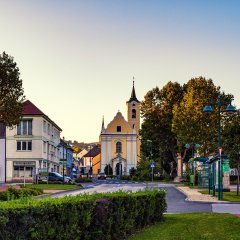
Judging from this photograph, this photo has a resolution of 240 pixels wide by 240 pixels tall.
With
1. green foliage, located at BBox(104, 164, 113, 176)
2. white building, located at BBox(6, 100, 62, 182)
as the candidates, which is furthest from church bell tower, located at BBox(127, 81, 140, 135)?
white building, located at BBox(6, 100, 62, 182)

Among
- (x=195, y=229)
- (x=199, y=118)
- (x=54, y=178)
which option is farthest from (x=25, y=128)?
(x=195, y=229)

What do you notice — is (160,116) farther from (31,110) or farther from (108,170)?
(108,170)

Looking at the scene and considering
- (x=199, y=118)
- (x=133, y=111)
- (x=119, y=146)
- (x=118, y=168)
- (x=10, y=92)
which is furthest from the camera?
(x=133, y=111)

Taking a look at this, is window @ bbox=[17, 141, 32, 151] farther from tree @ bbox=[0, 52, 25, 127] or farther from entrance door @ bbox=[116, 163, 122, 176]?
entrance door @ bbox=[116, 163, 122, 176]

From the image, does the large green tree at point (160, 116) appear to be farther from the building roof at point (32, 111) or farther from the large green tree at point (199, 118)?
the building roof at point (32, 111)

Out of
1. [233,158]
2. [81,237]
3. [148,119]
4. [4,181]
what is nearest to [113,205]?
[81,237]

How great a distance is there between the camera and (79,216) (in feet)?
37.3

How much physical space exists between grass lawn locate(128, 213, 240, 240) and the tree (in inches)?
1312

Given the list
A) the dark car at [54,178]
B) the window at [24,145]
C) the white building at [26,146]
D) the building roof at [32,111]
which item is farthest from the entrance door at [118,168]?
the dark car at [54,178]

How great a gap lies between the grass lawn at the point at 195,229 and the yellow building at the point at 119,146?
10316 centimetres

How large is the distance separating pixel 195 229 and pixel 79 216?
4.75 m

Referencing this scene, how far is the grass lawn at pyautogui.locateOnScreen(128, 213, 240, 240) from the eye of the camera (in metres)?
13.6

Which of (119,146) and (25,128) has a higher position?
(25,128)

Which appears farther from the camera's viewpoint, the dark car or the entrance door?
the entrance door
